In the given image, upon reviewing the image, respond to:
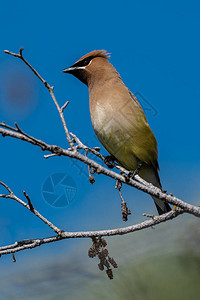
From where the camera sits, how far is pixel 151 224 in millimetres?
3270

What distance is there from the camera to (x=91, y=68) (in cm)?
630

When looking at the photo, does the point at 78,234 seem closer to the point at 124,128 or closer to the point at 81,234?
the point at 81,234

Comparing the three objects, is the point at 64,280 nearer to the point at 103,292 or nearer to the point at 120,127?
the point at 103,292

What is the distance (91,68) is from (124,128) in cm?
160

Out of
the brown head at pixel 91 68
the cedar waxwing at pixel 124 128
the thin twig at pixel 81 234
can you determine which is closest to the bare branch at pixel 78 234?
the thin twig at pixel 81 234

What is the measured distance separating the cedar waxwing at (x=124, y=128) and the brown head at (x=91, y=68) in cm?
22

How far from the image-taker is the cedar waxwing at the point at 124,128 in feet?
17.0

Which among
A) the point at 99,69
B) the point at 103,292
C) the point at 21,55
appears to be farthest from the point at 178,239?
the point at 99,69

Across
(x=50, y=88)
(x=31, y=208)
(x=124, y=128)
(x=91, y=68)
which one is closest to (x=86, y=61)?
(x=91, y=68)

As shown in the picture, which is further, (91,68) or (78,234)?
(91,68)

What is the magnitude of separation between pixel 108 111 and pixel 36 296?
330 cm

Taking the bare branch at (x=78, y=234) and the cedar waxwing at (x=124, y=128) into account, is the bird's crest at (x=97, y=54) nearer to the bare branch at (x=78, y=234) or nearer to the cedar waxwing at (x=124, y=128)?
the cedar waxwing at (x=124, y=128)

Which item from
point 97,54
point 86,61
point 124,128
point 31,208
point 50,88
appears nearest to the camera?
point 50,88

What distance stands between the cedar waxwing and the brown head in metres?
0.22
